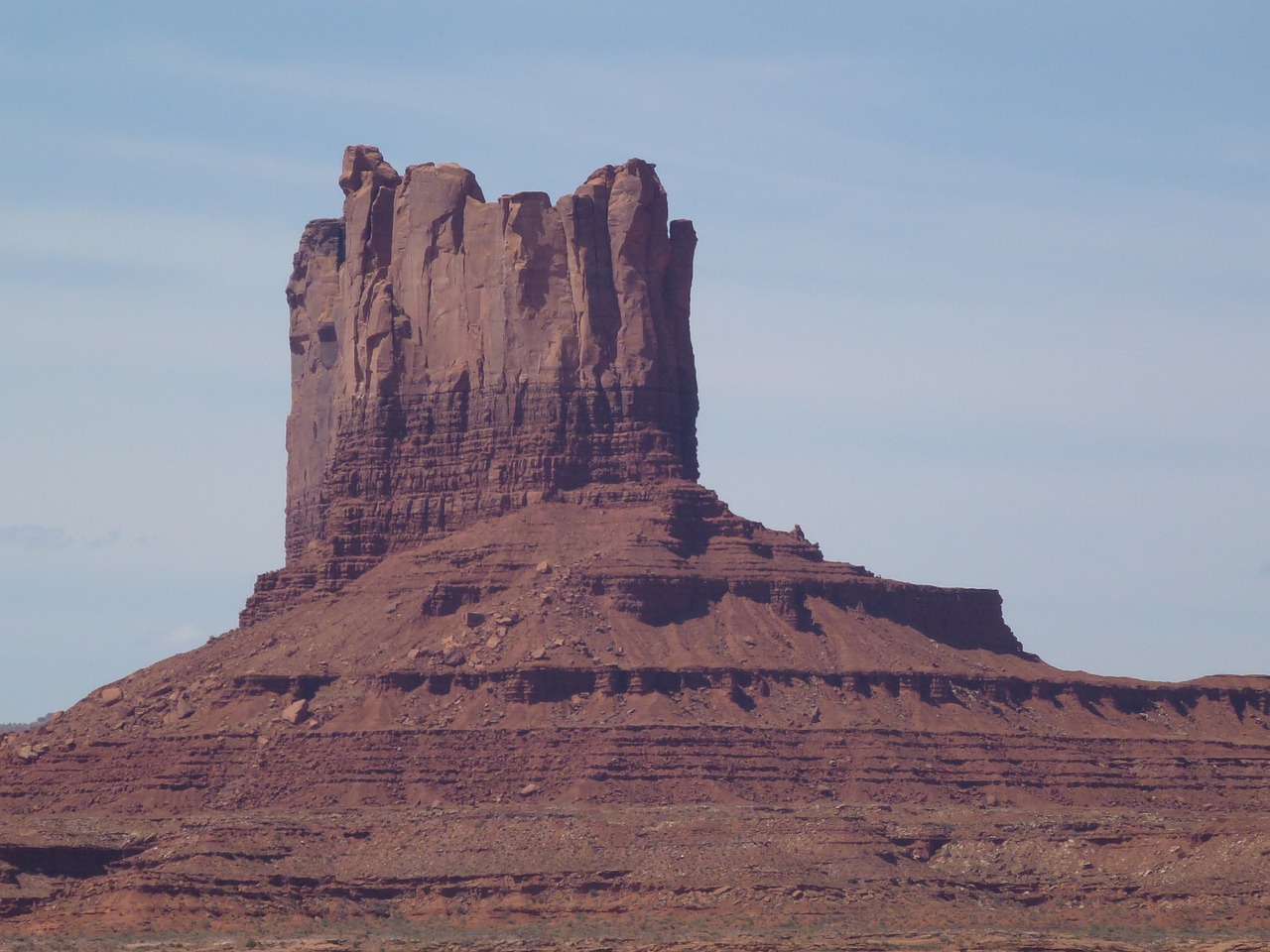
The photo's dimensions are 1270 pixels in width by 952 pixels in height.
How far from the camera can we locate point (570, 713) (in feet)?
454

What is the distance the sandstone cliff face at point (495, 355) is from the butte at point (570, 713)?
15cm

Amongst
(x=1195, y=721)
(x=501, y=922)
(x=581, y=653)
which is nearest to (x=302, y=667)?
(x=581, y=653)

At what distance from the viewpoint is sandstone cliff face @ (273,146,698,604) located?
153875 mm

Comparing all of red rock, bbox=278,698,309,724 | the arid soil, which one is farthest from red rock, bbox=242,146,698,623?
red rock, bbox=278,698,309,724

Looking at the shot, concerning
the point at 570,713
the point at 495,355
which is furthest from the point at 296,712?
the point at 495,355

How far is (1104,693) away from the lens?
14862 centimetres

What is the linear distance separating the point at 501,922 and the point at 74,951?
13696 mm

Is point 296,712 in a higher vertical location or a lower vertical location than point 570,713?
higher

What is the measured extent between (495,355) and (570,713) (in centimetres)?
2144

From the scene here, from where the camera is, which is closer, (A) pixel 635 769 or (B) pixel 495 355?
(A) pixel 635 769

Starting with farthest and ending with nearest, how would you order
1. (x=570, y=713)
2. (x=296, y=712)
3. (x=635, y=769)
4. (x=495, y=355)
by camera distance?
(x=495, y=355) → (x=296, y=712) → (x=570, y=713) → (x=635, y=769)

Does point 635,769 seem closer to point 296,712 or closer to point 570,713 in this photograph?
point 570,713

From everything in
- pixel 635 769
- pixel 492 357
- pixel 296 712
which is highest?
pixel 492 357

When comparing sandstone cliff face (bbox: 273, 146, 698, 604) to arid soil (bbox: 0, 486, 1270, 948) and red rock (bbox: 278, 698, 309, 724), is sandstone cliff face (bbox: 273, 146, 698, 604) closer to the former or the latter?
arid soil (bbox: 0, 486, 1270, 948)
